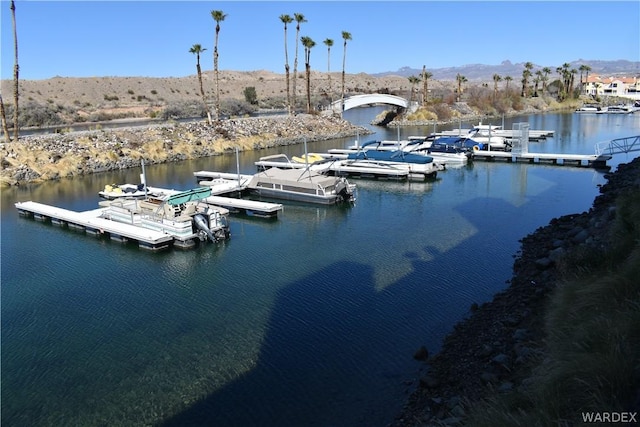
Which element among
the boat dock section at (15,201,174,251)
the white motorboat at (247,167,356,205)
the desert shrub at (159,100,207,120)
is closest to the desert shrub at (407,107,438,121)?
the desert shrub at (159,100,207,120)

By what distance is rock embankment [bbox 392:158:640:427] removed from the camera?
10219 millimetres

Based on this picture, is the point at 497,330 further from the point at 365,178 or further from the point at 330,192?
the point at 365,178

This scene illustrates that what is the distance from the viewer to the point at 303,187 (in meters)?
30.9

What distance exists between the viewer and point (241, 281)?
1883 cm

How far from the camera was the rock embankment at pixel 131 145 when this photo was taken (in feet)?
139

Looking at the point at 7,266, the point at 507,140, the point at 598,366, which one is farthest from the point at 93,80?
the point at 598,366

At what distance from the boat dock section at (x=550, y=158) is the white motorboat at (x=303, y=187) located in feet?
59.9

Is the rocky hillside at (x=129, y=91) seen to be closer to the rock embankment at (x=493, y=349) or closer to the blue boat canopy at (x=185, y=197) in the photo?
the blue boat canopy at (x=185, y=197)

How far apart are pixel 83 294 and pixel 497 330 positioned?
14.0 meters

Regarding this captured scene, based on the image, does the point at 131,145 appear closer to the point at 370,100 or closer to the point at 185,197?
the point at 185,197

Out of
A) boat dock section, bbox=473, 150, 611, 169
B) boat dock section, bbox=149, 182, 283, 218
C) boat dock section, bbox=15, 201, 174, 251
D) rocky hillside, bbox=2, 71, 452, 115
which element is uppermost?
rocky hillside, bbox=2, 71, 452, 115

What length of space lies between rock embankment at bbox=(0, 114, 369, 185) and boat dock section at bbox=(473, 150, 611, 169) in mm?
25378

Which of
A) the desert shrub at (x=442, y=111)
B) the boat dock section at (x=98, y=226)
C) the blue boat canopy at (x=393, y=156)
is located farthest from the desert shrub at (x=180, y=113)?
the boat dock section at (x=98, y=226)

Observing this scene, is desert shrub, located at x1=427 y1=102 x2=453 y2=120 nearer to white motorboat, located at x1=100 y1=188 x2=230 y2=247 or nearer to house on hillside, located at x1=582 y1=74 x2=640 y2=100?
house on hillside, located at x1=582 y1=74 x2=640 y2=100
